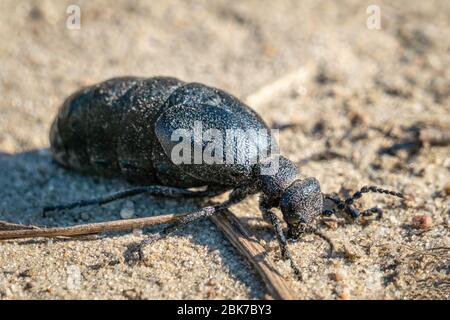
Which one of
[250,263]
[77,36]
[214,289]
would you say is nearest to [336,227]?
[250,263]

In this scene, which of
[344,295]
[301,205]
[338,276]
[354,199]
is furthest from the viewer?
[354,199]

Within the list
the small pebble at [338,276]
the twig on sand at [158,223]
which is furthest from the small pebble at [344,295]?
the twig on sand at [158,223]

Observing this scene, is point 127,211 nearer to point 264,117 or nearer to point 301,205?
point 301,205

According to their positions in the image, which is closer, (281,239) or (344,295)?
(344,295)

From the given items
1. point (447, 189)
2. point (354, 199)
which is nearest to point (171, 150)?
point (354, 199)

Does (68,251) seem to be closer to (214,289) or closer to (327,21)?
(214,289)

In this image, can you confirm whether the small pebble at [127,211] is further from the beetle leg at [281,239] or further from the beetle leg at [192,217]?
the beetle leg at [281,239]
